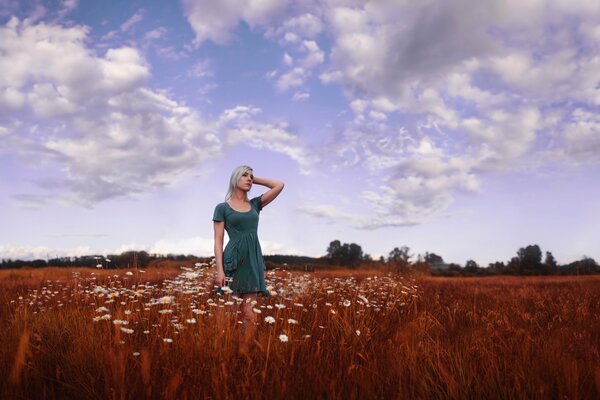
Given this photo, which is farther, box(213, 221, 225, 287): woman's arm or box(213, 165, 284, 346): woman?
box(213, 165, 284, 346): woman

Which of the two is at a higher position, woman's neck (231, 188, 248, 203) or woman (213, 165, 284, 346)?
woman's neck (231, 188, 248, 203)

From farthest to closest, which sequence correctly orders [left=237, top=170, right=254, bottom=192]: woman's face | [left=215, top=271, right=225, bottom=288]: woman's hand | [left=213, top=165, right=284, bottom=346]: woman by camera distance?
[left=237, top=170, right=254, bottom=192]: woman's face
[left=213, top=165, right=284, bottom=346]: woman
[left=215, top=271, right=225, bottom=288]: woman's hand

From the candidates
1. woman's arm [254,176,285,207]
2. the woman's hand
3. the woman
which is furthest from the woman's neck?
the woman's hand

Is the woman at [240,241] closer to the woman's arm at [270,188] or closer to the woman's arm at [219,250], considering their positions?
the woman's arm at [219,250]

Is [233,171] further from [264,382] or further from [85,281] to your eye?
[85,281]

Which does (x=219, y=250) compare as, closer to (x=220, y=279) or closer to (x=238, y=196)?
(x=220, y=279)

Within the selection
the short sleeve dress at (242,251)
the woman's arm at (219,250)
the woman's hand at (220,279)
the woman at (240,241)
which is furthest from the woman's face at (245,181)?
the woman's hand at (220,279)

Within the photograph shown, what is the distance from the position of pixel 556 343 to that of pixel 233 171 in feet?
14.5

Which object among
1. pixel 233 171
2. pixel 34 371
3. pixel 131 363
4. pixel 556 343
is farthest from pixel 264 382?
pixel 233 171

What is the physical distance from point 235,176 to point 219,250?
1088mm

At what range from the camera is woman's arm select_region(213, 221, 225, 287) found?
217 inches

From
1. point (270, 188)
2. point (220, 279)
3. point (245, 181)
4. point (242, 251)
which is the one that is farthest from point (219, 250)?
point (270, 188)

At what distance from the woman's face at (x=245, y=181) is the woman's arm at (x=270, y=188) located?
38cm

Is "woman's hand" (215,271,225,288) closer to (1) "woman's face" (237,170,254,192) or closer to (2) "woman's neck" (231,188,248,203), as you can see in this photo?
(2) "woman's neck" (231,188,248,203)
